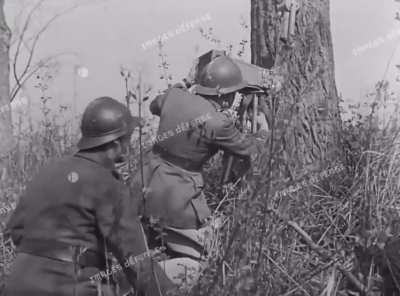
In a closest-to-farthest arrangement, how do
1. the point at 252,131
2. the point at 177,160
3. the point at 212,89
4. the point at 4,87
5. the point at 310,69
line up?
the point at 177,160
the point at 212,89
the point at 252,131
the point at 310,69
the point at 4,87

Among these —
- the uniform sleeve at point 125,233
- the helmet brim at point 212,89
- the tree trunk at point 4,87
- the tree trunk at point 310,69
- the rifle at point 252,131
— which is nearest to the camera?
the uniform sleeve at point 125,233

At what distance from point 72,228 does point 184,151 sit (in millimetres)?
1162

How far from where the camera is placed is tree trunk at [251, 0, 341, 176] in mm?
4922

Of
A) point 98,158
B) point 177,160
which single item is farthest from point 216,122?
point 98,158

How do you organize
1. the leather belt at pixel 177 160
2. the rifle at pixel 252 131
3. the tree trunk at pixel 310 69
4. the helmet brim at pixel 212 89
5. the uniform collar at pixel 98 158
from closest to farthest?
the uniform collar at pixel 98 158, the leather belt at pixel 177 160, the helmet brim at pixel 212 89, the rifle at pixel 252 131, the tree trunk at pixel 310 69

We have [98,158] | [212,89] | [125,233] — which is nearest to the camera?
[125,233]

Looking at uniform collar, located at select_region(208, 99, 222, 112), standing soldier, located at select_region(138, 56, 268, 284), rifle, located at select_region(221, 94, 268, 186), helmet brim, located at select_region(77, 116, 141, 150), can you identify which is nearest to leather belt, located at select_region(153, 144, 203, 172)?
standing soldier, located at select_region(138, 56, 268, 284)

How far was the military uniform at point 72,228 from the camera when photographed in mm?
3154

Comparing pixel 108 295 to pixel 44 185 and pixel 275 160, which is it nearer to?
pixel 44 185

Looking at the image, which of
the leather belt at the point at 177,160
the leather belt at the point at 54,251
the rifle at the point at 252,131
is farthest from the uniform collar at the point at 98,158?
the rifle at the point at 252,131

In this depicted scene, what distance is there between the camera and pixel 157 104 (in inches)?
171

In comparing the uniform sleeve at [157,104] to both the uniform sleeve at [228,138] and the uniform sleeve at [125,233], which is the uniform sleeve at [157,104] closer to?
the uniform sleeve at [228,138]

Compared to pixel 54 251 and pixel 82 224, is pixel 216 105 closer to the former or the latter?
pixel 82 224

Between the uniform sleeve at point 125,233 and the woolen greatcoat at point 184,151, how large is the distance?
81 centimetres
